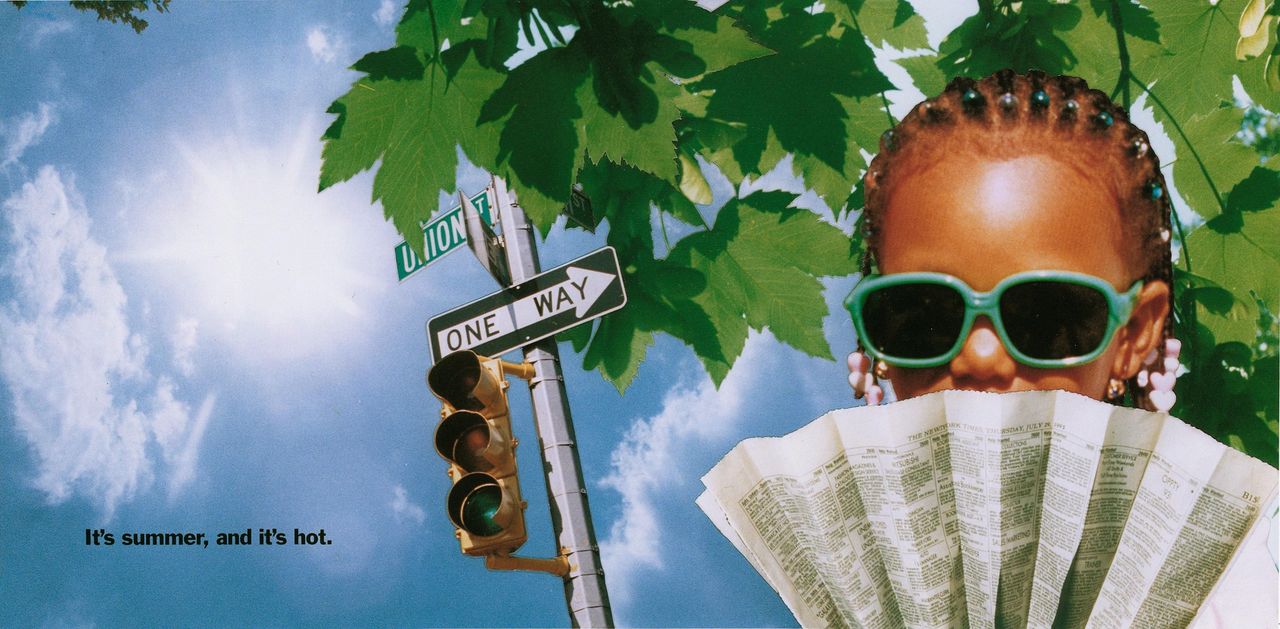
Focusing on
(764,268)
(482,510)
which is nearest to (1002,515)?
(764,268)

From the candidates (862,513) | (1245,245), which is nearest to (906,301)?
(862,513)

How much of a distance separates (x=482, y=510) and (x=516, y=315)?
0.57 m

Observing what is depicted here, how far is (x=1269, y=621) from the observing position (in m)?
1.07

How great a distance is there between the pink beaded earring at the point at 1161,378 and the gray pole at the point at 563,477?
4.67 ft

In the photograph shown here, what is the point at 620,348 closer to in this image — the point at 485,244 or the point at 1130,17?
the point at 485,244

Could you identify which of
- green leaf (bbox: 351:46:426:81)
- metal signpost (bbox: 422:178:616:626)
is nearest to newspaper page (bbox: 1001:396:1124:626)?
green leaf (bbox: 351:46:426:81)

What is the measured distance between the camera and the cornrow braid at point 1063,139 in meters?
1.31

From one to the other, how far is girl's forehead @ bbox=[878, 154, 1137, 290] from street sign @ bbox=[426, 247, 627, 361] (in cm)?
93

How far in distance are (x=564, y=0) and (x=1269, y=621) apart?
1196 millimetres

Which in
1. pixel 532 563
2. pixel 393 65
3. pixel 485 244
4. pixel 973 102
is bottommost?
pixel 532 563

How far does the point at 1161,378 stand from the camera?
131cm

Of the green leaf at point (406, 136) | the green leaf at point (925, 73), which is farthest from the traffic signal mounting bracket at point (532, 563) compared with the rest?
the green leaf at point (925, 73)

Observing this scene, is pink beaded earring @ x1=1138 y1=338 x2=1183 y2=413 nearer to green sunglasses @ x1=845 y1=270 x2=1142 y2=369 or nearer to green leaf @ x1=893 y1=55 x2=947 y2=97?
green sunglasses @ x1=845 y1=270 x2=1142 y2=369

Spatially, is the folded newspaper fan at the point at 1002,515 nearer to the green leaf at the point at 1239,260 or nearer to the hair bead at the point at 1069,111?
the hair bead at the point at 1069,111
